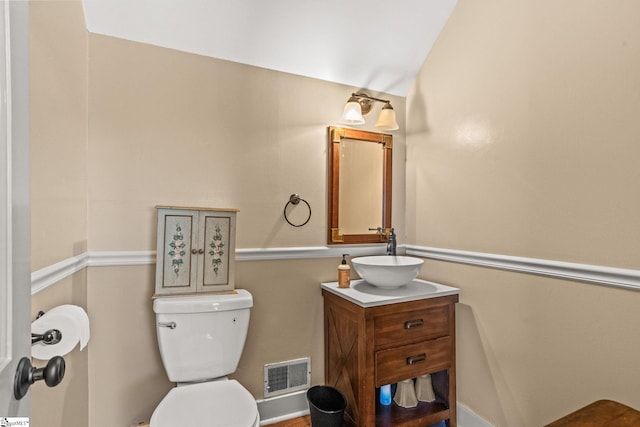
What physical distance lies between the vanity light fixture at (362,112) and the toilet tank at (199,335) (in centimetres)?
122

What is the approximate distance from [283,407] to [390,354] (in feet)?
2.47

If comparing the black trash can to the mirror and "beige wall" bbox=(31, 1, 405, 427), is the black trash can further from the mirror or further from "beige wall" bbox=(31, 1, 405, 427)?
the mirror

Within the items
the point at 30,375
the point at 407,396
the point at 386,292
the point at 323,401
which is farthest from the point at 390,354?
the point at 30,375

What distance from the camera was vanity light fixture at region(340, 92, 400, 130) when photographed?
79.3 inches

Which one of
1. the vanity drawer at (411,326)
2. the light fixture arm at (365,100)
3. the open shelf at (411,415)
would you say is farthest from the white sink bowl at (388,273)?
the light fixture arm at (365,100)

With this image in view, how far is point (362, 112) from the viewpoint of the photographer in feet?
7.28

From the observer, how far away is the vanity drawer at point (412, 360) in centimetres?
168

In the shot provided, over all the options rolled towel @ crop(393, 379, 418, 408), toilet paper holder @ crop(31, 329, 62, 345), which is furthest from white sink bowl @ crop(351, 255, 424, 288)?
toilet paper holder @ crop(31, 329, 62, 345)

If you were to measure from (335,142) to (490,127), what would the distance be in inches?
34.0

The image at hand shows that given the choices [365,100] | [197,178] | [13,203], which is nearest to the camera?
[13,203]

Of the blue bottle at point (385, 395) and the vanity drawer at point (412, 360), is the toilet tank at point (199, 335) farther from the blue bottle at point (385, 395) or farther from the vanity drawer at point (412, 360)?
the blue bottle at point (385, 395)

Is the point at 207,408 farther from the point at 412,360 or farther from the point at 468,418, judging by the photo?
the point at 468,418

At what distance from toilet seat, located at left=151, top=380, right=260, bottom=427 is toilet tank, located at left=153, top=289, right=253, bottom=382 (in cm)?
10

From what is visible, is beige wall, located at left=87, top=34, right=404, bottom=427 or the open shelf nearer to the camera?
beige wall, located at left=87, top=34, right=404, bottom=427
